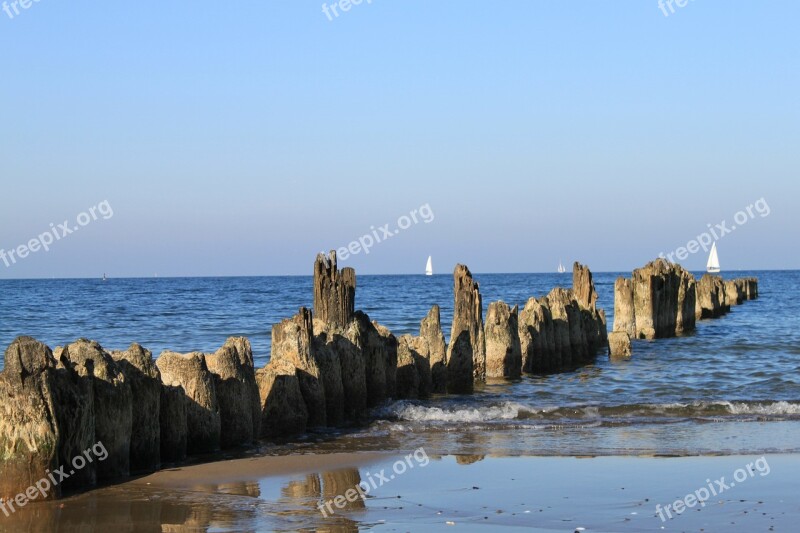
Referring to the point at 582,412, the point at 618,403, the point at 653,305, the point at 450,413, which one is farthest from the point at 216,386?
the point at 653,305

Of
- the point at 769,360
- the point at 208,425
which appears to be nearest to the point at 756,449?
the point at 208,425

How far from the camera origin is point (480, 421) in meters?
15.0

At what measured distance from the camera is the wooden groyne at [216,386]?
9.06 meters

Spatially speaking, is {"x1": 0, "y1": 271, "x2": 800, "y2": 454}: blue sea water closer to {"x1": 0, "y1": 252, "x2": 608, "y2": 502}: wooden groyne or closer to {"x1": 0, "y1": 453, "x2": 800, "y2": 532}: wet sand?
{"x1": 0, "y1": 252, "x2": 608, "y2": 502}: wooden groyne

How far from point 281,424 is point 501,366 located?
28.0 feet

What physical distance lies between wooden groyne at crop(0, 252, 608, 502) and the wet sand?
1.51ft

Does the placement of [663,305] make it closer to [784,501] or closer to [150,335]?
[150,335]

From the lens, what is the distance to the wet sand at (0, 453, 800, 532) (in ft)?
27.2

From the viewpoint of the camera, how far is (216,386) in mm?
11875

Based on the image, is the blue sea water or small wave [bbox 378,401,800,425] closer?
the blue sea water

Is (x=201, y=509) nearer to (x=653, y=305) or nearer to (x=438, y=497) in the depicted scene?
(x=438, y=497)

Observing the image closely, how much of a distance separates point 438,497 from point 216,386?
3.60 metres

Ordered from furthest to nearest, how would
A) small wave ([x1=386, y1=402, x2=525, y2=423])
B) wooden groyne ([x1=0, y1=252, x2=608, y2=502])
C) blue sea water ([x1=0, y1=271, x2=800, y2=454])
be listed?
1. small wave ([x1=386, y1=402, x2=525, y2=423])
2. blue sea water ([x1=0, y1=271, x2=800, y2=454])
3. wooden groyne ([x1=0, y1=252, x2=608, y2=502])

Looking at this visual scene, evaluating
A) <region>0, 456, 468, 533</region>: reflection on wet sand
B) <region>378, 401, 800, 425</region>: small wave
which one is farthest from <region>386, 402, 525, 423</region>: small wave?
<region>0, 456, 468, 533</region>: reflection on wet sand
